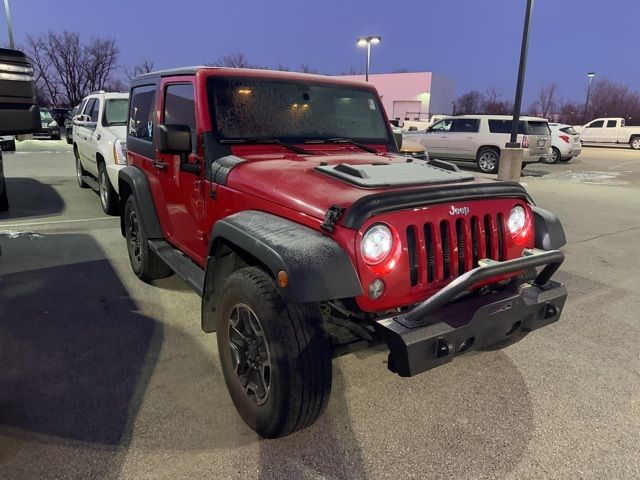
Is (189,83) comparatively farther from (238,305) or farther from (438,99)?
(438,99)

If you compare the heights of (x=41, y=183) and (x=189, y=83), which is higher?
(x=189, y=83)

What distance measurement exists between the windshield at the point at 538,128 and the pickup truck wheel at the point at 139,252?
13325mm

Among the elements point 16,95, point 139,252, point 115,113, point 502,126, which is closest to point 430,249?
point 16,95

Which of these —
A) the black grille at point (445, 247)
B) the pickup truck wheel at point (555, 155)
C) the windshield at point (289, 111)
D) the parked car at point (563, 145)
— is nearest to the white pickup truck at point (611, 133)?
the parked car at point (563, 145)

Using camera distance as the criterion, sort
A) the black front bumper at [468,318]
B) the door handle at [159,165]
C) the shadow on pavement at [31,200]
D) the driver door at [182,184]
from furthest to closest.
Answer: the shadow on pavement at [31,200], the door handle at [159,165], the driver door at [182,184], the black front bumper at [468,318]

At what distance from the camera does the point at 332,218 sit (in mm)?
2293

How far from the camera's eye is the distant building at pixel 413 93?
185ft

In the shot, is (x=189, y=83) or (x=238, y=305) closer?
(x=238, y=305)

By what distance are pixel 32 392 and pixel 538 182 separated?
1362 cm

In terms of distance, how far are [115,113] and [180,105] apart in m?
5.12

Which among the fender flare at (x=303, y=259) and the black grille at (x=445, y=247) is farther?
the black grille at (x=445, y=247)

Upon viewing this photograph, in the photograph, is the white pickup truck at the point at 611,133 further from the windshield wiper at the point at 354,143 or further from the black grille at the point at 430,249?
the black grille at the point at 430,249

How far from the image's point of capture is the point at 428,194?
2.44 metres

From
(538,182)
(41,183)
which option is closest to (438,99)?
(538,182)
